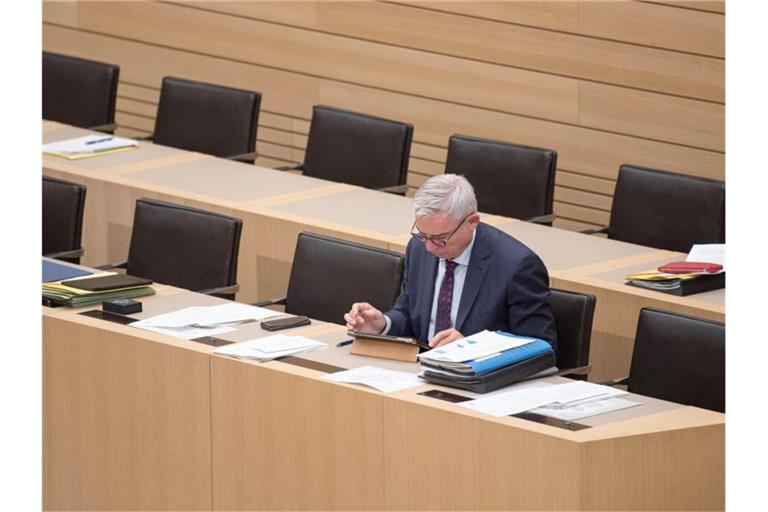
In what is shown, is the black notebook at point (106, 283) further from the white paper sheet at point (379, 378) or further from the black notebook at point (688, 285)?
the black notebook at point (688, 285)

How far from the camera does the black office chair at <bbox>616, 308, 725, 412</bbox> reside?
4391 millimetres

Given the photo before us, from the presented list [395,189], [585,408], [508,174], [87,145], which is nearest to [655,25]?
[508,174]

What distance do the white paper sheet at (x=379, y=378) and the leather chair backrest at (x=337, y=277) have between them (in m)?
0.82

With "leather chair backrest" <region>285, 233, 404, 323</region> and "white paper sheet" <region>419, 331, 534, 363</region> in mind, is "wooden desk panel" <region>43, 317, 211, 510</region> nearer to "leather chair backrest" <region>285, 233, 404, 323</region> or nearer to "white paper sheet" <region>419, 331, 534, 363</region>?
"white paper sheet" <region>419, 331, 534, 363</region>

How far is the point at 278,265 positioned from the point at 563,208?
6.64 feet

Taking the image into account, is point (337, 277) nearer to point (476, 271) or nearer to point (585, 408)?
point (476, 271)

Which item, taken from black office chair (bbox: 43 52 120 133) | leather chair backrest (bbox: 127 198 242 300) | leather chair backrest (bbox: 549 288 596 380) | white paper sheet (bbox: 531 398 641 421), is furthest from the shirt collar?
black office chair (bbox: 43 52 120 133)

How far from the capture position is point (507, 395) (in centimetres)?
412

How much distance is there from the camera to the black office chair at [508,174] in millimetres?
6289

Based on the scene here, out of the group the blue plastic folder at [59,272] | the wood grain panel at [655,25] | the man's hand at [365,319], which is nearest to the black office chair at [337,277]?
the man's hand at [365,319]

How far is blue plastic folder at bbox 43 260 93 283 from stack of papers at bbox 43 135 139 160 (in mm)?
1562
